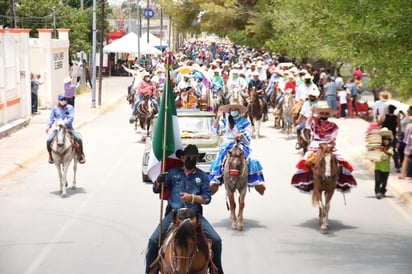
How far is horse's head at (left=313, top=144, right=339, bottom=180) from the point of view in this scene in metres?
14.7

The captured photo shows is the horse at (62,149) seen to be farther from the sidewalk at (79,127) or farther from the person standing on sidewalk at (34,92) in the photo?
the person standing on sidewalk at (34,92)

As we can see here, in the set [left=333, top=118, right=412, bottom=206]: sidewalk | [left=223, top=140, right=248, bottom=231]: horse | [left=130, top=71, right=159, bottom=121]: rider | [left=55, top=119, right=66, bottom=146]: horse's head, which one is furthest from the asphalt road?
[left=130, top=71, right=159, bottom=121]: rider

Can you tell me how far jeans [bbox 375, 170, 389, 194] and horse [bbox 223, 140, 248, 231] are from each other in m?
4.39

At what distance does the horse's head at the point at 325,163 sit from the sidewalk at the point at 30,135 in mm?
9443

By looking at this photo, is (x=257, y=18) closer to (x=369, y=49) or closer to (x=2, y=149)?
(x=2, y=149)

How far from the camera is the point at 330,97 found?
36125 millimetres

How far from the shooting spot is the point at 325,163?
14.8 m

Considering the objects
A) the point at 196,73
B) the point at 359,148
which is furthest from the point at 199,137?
the point at 196,73

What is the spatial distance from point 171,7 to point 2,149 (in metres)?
41.8

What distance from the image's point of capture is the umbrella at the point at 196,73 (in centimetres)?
3312

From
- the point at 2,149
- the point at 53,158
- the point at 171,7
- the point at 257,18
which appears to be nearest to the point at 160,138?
the point at 53,158

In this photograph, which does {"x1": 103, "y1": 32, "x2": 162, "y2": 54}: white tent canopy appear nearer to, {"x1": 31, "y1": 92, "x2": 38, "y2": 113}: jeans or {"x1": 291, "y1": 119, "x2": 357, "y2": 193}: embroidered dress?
{"x1": 31, "y1": 92, "x2": 38, "y2": 113}: jeans

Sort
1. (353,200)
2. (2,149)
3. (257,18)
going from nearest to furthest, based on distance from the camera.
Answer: (353,200), (2,149), (257,18)

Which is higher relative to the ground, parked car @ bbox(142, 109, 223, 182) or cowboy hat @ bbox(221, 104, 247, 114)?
cowboy hat @ bbox(221, 104, 247, 114)
